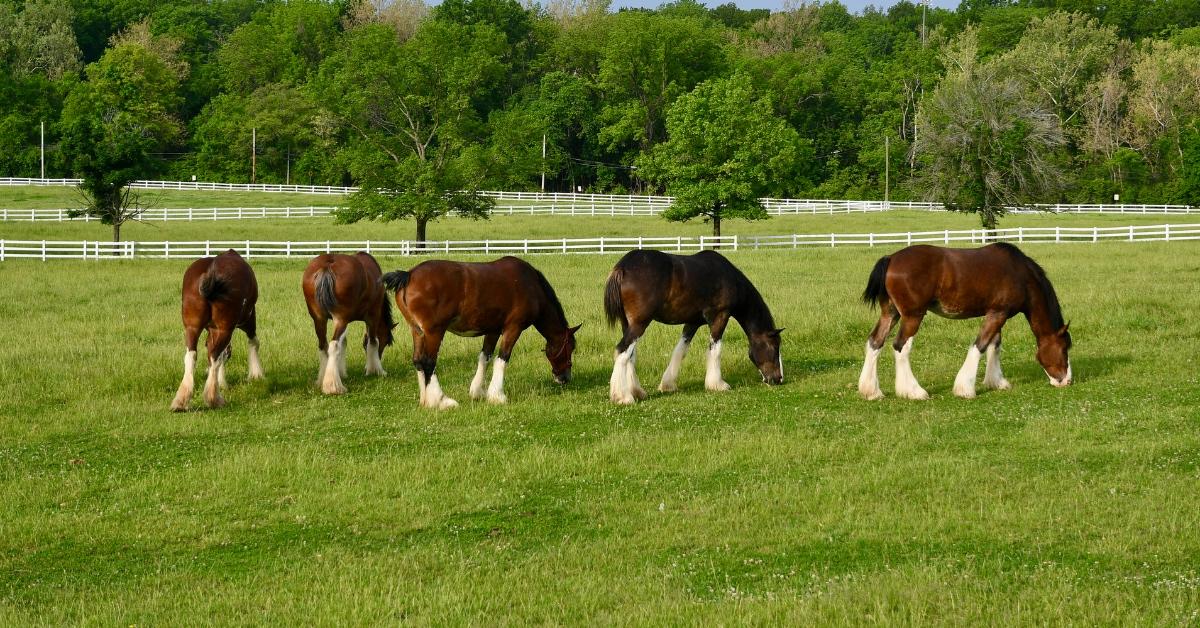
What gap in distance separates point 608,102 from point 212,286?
83919 millimetres

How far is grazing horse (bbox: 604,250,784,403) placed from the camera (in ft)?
48.4

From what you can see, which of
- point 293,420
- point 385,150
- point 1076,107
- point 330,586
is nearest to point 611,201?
point 385,150

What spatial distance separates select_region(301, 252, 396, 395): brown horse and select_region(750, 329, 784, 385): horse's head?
5008 mm

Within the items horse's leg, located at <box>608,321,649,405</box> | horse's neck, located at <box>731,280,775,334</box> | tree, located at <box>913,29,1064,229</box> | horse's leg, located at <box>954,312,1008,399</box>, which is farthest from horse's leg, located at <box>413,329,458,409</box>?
A: tree, located at <box>913,29,1064,229</box>

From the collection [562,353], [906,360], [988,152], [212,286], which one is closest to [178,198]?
[988,152]

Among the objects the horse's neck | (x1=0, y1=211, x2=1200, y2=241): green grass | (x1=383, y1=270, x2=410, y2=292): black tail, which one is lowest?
the horse's neck

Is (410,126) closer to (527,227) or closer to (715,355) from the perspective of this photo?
(527,227)

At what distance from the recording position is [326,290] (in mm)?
15562

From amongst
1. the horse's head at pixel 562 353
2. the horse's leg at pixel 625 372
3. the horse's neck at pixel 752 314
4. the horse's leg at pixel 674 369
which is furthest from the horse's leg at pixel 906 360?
the horse's head at pixel 562 353

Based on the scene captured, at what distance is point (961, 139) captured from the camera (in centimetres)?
5166

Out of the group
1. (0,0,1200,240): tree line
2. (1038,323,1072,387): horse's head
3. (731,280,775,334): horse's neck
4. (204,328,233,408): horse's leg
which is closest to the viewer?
(204,328,233,408): horse's leg

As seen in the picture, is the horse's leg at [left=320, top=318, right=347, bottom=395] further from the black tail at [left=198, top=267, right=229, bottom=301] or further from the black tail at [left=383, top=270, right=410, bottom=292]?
the black tail at [left=383, top=270, right=410, bottom=292]

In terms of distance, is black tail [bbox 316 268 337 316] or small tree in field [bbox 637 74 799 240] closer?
black tail [bbox 316 268 337 316]

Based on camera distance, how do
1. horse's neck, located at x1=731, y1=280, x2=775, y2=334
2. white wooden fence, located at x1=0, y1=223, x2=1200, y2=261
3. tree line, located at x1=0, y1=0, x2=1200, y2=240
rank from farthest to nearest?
tree line, located at x1=0, y1=0, x2=1200, y2=240
white wooden fence, located at x1=0, y1=223, x2=1200, y2=261
horse's neck, located at x1=731, y1=280, x2=775, y2=334
